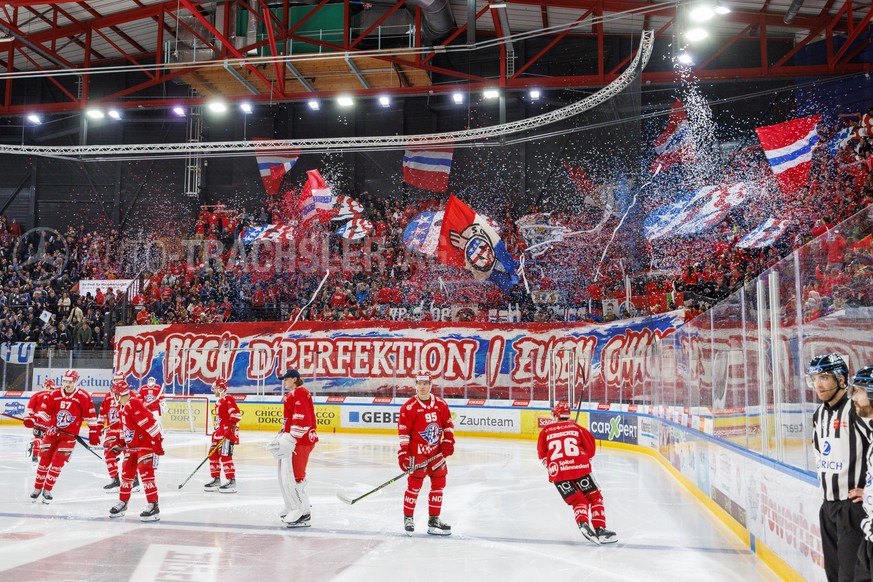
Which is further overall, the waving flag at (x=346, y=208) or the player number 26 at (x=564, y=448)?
the waving flag at (x=346, y=208)

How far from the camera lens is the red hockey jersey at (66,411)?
1012 centimetres

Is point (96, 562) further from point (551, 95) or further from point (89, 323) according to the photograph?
point (551, 95)

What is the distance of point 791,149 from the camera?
2030 centimetres

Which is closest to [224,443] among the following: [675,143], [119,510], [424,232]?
[119,510]

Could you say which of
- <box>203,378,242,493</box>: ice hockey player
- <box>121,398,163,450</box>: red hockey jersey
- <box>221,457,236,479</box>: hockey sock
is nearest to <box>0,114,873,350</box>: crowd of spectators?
<box>203,378,242,493</box>: ice hockey player

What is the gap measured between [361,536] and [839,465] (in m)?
5.13

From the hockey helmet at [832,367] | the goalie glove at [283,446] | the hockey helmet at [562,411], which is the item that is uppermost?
the hockey helmet at [832,367]

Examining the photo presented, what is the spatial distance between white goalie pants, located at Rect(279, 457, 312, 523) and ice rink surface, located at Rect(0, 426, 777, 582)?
180 millimetres

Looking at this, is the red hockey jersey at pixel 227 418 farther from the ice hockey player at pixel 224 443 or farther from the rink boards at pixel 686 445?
→ the rink boards at pixel 686 445

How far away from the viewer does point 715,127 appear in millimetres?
23172

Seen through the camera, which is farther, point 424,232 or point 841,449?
point 424,232

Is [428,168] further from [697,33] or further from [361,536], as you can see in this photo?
[361,536]

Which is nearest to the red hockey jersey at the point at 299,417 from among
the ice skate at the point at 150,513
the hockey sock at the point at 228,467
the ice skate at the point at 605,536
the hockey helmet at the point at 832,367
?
the ice skate at the point at 150,513

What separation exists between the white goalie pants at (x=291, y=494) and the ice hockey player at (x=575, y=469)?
2.65 metres
